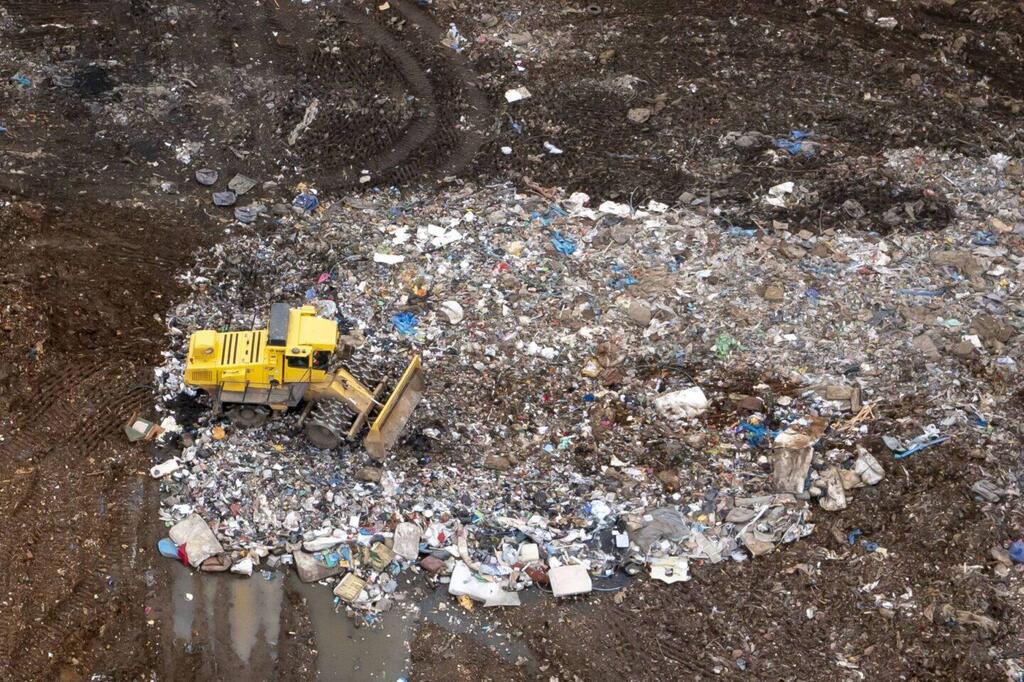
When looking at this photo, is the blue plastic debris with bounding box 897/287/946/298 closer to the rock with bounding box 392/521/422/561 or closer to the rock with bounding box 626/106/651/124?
the rock with bounding box 626/106/651/124

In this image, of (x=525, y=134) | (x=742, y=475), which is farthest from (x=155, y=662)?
(x=525, y=134)

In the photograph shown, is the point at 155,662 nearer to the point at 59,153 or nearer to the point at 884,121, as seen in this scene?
the point at 59,153

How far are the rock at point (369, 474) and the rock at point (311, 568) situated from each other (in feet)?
2.73

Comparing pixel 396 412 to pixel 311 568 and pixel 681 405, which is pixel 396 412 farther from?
pixel 681 405

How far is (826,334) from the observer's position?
912 cm

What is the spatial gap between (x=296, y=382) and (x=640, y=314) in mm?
3734

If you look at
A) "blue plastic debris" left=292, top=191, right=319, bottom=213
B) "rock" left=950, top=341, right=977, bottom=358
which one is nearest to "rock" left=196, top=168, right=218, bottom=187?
"blue plastic debris" left=292, top=191, right=319, bottom=213

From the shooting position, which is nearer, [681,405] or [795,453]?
[795,453]

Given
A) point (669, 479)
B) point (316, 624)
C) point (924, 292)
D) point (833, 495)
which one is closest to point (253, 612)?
point (316, 624)

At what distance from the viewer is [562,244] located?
393 inches

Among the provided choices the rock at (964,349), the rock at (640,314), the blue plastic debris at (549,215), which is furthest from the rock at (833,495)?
the blue plastic debris at (549,215)

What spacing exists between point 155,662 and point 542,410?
4.11 metres

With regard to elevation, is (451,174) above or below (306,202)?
above

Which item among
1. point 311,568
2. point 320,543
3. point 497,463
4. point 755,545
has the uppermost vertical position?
point 755,545
